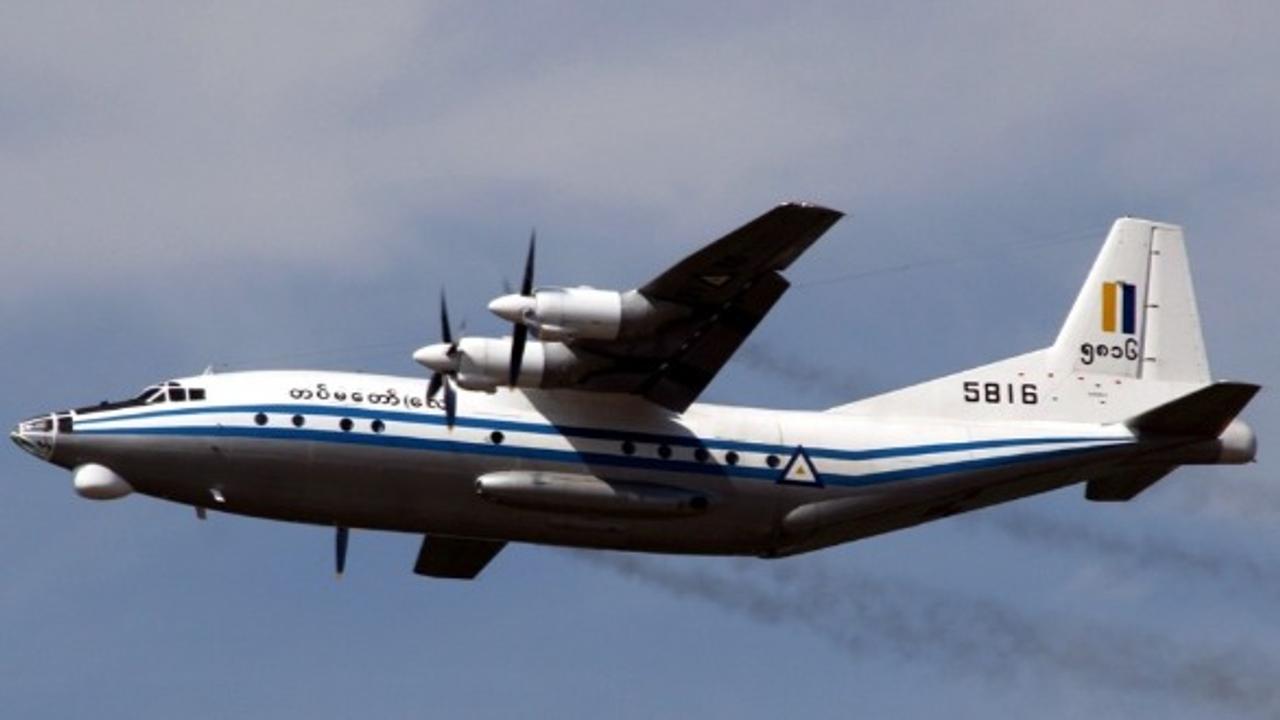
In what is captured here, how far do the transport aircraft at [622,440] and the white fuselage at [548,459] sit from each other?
0.03m

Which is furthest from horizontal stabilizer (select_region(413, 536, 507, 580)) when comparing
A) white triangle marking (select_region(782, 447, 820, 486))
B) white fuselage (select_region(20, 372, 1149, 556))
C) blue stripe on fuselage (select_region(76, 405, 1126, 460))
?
white triangle marking (select_region(782, 447, 820, 486))

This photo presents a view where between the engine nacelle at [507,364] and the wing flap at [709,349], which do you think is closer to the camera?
the engine nacelle at [507,364]

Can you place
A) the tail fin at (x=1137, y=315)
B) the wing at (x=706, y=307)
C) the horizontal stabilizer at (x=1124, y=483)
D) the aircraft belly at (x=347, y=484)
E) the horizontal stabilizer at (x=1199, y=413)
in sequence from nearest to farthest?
the wing at (x=706, y=307), the aircraft belly at (x=347, y=484), the horizontal stabilizer at (x=1199, y=413), the horizontal stabilizer at (x=1124, y=483), the tail fin at (x=1137, y=315)

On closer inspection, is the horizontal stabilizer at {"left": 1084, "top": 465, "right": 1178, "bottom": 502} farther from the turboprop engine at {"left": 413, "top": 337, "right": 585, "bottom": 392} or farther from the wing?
the turboprop engine at {"left": 413, "top": 337, "right": 585, "bottom": 392}

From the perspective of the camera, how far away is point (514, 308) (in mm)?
34375

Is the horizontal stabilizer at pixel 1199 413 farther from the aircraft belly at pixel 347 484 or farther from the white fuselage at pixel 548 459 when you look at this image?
the aircraft belly at pixel 347 484

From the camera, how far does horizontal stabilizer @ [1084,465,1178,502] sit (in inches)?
1485

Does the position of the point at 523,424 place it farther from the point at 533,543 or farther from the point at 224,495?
the point at 224,495

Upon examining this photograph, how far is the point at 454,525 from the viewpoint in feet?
116

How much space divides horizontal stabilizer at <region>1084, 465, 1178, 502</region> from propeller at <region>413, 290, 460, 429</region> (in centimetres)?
902

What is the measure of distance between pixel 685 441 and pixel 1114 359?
265 inches

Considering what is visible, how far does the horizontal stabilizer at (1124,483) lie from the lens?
1485 inches

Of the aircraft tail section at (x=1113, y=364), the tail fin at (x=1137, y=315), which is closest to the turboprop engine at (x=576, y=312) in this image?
the aircraft tail section at (x=1113, y=364)

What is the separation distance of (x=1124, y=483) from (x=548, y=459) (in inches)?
323
